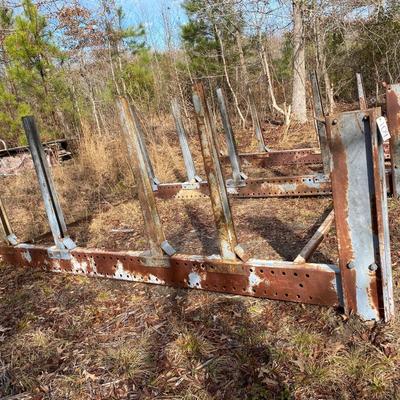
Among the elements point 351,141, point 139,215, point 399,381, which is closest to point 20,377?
point 399,381

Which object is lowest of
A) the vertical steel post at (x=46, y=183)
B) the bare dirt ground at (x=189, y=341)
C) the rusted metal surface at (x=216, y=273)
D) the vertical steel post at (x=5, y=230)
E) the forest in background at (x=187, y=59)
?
Result: the bare dirt ground at (x=189, y=341)

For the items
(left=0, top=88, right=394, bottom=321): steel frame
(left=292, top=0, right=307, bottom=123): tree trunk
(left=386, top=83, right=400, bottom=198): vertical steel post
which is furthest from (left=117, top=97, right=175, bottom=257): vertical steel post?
(left=292, top=0, right=307, bottom=123): tree trunk

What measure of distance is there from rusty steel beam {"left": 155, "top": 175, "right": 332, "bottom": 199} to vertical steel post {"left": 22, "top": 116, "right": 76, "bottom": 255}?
1.95 metres

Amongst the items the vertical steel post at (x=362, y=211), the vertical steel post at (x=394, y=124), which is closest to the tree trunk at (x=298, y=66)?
the vertical steel post at (x=394, y=124)

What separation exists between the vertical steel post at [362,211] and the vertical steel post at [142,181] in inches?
42.7

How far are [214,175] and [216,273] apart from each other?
60 centimetres

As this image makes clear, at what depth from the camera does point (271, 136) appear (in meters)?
9.16

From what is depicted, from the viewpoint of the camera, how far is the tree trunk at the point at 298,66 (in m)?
9.16

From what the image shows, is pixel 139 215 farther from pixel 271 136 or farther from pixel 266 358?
pixel 271 136


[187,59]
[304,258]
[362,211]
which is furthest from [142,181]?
[187,59]

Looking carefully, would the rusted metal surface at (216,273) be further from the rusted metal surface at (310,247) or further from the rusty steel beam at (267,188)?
the rusty steel beam at (267,188)

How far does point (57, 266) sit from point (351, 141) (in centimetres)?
239

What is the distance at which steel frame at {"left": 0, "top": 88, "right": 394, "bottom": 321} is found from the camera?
1.55m

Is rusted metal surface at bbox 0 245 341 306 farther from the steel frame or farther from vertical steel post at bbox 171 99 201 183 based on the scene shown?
vertical steel post at bbox 171 99 201 183
